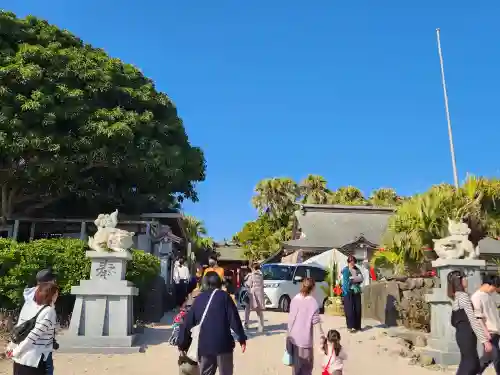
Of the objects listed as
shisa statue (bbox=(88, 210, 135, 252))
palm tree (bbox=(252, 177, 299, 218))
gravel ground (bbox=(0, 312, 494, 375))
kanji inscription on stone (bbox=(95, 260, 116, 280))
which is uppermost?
palm tree (bbox=(252, 177, 299, 218))

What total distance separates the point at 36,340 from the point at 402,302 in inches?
397

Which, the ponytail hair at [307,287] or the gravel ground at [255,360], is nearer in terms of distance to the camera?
the ponytail hair at [307,287]

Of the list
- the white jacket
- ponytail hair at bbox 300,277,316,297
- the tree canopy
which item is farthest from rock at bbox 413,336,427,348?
the white jacket

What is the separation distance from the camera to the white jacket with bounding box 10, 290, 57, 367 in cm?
467

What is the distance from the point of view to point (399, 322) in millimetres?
12859

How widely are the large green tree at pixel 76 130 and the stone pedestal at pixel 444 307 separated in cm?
1147

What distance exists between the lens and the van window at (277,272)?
58.3ft

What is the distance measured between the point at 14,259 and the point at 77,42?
11383mm

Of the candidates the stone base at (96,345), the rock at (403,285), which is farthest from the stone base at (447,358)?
the stone base at (96,345)

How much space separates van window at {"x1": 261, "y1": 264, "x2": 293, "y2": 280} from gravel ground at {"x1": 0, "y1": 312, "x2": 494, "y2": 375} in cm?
623

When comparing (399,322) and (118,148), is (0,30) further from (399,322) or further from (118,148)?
(399,322)

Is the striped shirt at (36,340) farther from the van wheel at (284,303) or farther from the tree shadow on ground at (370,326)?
the van wheel at (284,303)

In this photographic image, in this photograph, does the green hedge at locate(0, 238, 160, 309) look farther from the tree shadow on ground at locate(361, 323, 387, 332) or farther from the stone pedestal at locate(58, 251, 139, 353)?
the tree shadow on ground at locate(361, 323, 387, 332)

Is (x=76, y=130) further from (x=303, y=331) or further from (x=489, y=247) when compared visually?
(x=489, y=247)
